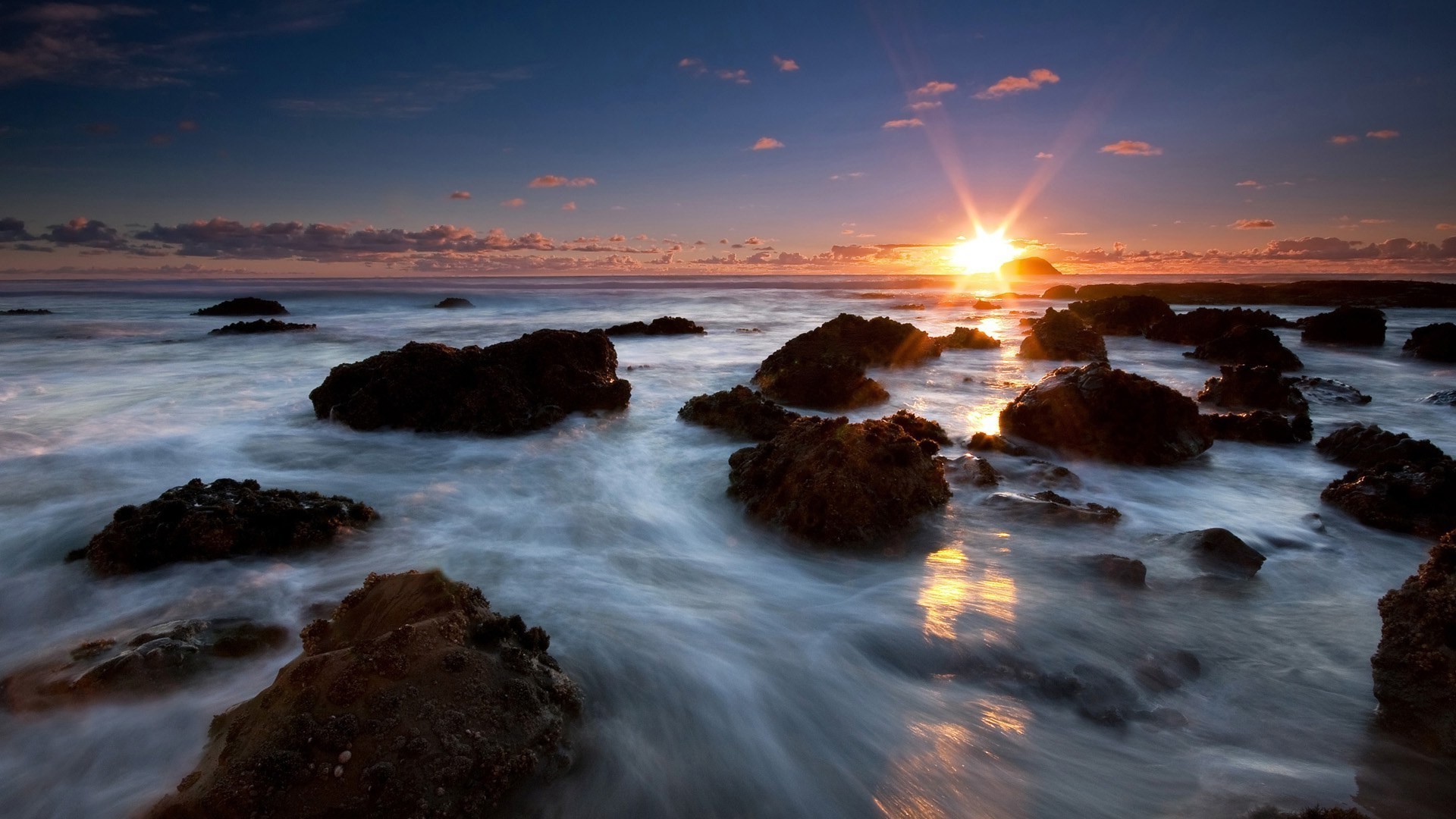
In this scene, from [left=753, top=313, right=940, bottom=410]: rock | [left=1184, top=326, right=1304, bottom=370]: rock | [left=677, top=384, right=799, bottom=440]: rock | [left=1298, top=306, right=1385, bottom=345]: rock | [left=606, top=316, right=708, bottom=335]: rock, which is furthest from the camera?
[left=606, top=316, right=708, bottom=335]: rock

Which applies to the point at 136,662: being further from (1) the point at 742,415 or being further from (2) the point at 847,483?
(1) the point at 742,415

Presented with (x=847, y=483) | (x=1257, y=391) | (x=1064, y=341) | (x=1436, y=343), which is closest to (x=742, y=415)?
(x=847, y=483)

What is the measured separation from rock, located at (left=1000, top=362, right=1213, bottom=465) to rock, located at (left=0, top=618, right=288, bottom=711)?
7053 mm

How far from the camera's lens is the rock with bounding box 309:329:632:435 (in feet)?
26.3

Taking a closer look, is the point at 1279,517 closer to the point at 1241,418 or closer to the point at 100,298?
the point at 1241,418

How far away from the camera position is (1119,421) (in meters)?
7.02

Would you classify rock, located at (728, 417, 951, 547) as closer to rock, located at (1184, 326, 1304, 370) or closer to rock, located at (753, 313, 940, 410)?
rock, located at (753, 313, 940, 410)

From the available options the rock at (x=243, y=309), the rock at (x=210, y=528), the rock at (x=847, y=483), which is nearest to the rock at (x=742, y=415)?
the rock at (x=847, y=483)

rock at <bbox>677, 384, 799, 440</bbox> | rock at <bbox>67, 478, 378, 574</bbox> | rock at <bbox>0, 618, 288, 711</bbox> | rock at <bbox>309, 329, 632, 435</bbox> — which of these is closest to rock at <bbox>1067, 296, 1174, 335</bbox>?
rock at <bbox>677, 384, 799, 440</bbox>

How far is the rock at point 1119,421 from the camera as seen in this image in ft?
22.8

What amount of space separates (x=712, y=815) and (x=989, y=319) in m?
26.3

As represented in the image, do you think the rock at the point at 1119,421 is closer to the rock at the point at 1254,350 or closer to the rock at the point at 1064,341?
the rock at the point at 1064,341

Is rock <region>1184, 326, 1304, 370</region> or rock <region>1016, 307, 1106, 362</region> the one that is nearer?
rock <region>1184, 326, 1304, 370</region>

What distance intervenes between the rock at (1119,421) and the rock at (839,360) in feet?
9.35
